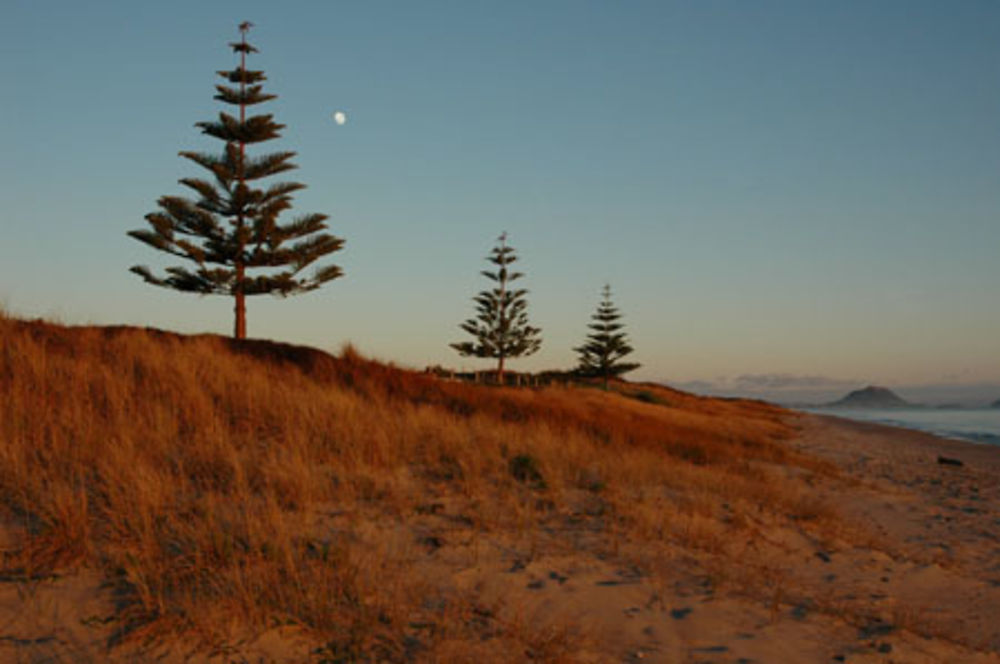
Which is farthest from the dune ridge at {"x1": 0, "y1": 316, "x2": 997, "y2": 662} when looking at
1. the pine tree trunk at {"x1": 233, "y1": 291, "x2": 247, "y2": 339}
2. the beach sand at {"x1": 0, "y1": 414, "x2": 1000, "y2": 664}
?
the pine tree trunk at {"x1": 233, "y1": 291, "x2": 247, "y2": 339}

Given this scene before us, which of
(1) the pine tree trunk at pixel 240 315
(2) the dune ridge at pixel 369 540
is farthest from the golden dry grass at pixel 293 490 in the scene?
(1) the pine tree trunk at pixel 240 315

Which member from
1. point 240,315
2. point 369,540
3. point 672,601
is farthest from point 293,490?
point 240,315

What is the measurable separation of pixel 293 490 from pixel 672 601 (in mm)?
3178

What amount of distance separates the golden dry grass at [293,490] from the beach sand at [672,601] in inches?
4.2

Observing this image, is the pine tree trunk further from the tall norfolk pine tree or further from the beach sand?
the beach sand

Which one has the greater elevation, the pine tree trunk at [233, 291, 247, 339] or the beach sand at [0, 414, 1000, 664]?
the pine tree trunk at [233, 291, 247, 339]

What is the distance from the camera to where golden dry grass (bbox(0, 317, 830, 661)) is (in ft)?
11.2

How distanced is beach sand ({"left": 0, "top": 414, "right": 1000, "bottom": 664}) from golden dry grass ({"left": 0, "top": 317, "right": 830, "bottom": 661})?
106mm

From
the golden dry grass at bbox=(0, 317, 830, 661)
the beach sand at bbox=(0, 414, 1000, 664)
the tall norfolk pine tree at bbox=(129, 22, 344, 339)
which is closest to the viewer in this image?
the beach sand at bbox=(0, 414, 1000, 664)

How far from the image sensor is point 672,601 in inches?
164

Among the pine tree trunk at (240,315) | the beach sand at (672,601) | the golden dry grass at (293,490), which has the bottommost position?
the beach sand at (672,601)

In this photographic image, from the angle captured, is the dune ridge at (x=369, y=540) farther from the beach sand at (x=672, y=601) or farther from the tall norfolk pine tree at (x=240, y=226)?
the tall norfolk pine tree at (x=240, y=226)

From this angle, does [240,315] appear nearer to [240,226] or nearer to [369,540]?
[240,226]

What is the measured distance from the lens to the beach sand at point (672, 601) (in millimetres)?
3186
